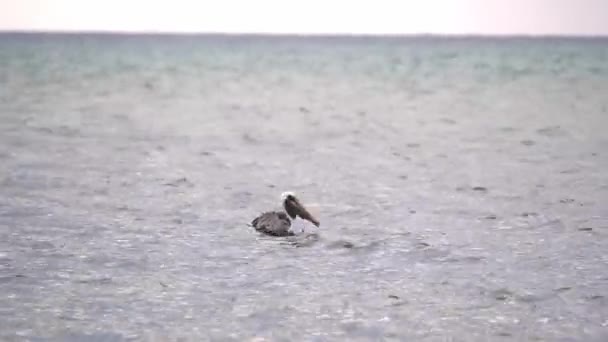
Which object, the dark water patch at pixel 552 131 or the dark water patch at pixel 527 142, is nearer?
the dark water patch at pixel 527 142

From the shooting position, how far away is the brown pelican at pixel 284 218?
1280 cm

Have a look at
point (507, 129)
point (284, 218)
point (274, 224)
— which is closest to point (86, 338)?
point (274, 224)

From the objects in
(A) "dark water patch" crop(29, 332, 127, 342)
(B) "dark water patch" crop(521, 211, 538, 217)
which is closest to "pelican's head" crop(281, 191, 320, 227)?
(B) "dark water patch" crop(521, 211, 538, 217)

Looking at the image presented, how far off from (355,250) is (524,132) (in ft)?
50.9

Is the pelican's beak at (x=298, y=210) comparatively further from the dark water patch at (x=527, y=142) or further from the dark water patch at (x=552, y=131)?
the dark water patch at (x=552, y=131)

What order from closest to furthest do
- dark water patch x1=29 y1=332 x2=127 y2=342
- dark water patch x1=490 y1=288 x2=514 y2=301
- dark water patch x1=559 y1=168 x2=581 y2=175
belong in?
dark water patch x1=29 y1=332 x2=127 y2=342, dark water patch x1=490 y1=288 x2=514 y2=301, dark water patch x1=559 y1=168 x2=581 y2=175

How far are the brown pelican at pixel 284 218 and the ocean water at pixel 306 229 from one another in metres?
0.25

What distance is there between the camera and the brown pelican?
1280 cm

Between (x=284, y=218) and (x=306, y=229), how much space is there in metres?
0.46

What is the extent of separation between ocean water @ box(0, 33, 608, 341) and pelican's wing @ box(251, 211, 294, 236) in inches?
8.9

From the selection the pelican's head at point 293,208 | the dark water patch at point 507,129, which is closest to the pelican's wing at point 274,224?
the pelican's head at point 293,208

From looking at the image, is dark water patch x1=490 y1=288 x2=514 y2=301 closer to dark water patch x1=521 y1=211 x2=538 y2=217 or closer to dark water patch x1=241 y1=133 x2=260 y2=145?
dark water patch x1=521 y1=211 x2=538 y2=217

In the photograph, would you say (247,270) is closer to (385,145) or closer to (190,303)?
(190,303)

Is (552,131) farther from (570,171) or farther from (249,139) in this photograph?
(249,139)
